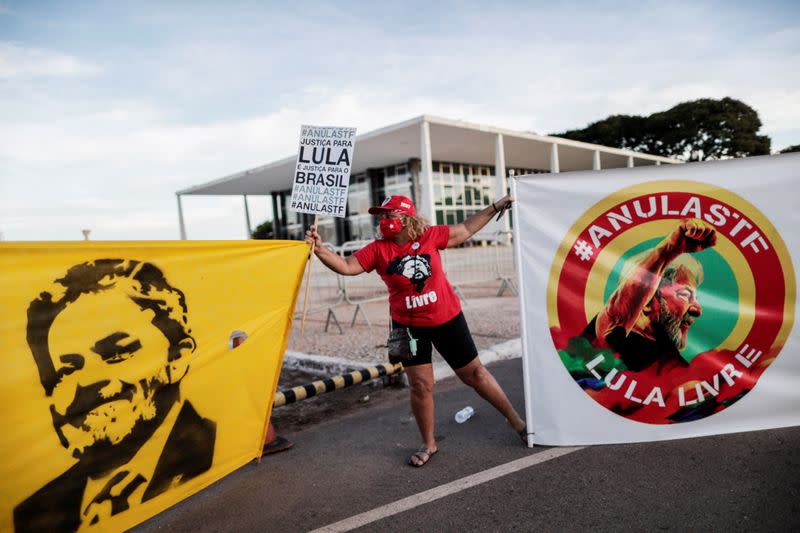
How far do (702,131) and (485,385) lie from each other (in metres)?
47.1

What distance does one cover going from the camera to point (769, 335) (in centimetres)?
357

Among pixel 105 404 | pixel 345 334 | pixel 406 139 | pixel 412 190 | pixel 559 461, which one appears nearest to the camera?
pixel 105 404

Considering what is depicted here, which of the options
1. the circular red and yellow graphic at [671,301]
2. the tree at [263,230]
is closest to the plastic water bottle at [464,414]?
the circular red and yellow graphic at [671,301]

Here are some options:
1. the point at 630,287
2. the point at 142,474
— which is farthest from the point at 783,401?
the point at 142,474

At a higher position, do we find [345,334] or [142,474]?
[142,474]

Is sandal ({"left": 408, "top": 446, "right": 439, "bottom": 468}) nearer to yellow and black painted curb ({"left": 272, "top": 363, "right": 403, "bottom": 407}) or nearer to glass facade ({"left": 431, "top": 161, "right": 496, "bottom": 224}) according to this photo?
yellow and black painted curb ({"left": 272, "top": 363, "right": 403, "bottom": 407})

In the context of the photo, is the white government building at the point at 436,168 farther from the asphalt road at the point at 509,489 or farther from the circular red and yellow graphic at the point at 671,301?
the asphalt road at the point at 509,489

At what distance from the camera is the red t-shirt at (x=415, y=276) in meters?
3.55

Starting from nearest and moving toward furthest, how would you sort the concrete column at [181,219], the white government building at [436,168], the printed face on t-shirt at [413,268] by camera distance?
the printed face on t-shirt at [413,268] → the white government building at [436,168] → the concrete column at [181,219]

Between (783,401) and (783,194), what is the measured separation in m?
1.41

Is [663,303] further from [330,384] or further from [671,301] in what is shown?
[330,384]

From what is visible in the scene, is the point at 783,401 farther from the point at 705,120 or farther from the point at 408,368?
the point at 705,120

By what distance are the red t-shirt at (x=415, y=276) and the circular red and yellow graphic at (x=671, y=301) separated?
829mm

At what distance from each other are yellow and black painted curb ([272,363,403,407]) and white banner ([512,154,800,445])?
205 centimetres
